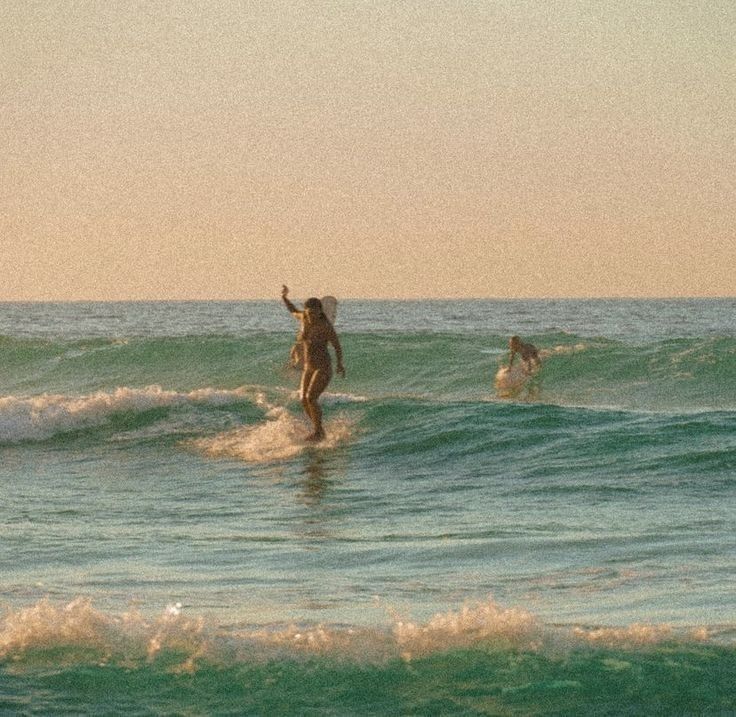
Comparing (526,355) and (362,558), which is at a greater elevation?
(526,355)

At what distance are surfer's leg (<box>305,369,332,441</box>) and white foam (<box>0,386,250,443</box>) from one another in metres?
3.82

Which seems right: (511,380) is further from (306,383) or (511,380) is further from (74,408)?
(306,383)

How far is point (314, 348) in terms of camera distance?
17.1 meters

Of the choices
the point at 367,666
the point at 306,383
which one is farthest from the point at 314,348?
the point at 367,666

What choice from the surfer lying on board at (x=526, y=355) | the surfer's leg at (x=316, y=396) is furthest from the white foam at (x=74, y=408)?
the surfer lying on board at (x=526, y=355)

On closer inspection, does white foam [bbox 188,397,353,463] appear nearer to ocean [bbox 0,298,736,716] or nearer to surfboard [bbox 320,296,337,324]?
ocean [bbox 0,298,736,716]

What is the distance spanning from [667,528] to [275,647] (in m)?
4.60

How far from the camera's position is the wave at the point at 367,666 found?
6.28 meters

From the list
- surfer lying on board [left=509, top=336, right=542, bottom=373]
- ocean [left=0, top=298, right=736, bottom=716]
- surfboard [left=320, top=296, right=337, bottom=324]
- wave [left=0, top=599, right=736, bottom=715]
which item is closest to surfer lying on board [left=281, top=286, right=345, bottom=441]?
ocean [left=0, top=298, right=736, bottom=716]

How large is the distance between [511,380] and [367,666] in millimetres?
18357

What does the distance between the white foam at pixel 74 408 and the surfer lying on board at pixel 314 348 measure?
4.00m

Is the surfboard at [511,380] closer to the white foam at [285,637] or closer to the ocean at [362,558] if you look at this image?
the ocean at [362,558]

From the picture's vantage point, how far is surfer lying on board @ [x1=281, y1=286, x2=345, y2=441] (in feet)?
55.6

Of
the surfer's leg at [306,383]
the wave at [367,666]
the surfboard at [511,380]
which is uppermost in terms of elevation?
the surfer's leg at [306,383]
